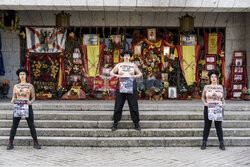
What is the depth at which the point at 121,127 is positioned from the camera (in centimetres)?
788

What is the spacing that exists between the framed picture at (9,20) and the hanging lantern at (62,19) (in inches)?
67.0

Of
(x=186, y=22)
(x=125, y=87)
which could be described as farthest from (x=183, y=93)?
(x=125, y=87)

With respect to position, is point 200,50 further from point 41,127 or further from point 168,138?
point 41,127

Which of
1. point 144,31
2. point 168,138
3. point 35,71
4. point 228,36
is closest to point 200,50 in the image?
point 228,36

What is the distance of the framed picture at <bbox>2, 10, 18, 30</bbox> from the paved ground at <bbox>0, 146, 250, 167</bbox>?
5.75 metres

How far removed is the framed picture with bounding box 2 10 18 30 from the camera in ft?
36.3

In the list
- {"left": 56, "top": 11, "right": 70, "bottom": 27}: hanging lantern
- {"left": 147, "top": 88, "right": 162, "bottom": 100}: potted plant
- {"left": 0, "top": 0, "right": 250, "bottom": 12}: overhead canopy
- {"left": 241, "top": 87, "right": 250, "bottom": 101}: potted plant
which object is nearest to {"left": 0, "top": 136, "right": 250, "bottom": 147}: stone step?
{"left": 0, "top": 0, "right": 250, "bottom": 12}: overhead canopy

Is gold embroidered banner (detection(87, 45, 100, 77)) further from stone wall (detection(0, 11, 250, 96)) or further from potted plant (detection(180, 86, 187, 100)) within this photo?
potted plant (detection(180, 86, 187, 100))

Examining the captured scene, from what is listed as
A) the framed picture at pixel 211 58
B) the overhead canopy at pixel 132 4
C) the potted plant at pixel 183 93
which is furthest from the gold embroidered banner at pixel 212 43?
the overhead canopy at pixel 132 4

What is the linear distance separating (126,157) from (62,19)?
640cm

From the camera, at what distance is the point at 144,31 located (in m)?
12.1

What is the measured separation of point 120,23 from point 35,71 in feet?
13.1

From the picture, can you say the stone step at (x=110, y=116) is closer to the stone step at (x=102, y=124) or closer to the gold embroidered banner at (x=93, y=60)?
the stone step at (x=102, y=124)

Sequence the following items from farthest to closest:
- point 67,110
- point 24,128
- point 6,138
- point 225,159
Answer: point 67,110 → point 24,128 → point 6,138 → point 225,159
